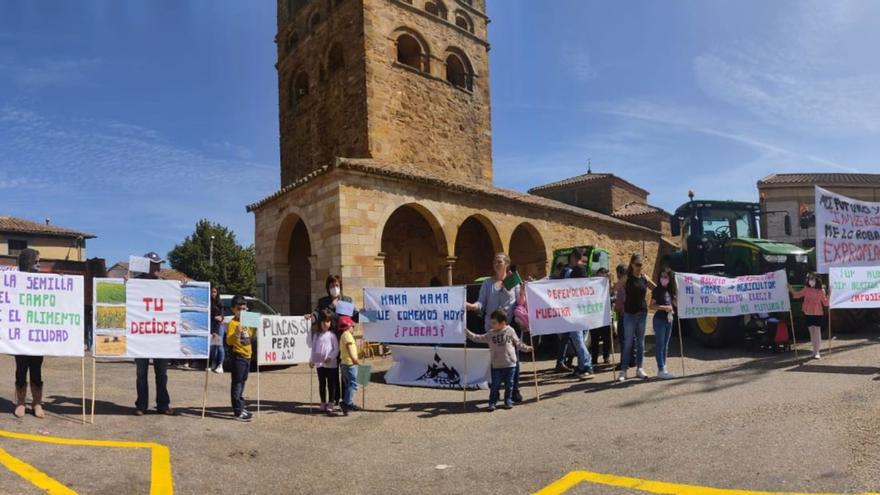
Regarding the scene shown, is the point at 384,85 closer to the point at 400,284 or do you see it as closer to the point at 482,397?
the point at 400,284

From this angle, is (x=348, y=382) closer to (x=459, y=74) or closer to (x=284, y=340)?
(x=284, y=340)

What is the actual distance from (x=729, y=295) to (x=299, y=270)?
12722 millimetres

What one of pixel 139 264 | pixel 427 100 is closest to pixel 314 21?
pixel 427 100

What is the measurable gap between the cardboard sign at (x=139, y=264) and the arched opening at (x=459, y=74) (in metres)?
16.1

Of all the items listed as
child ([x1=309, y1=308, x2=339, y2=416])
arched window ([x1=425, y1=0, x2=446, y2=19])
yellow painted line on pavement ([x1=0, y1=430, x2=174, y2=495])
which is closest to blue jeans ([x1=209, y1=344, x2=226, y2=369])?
child ([x1=309, y1=308, x2=339, y2=416])

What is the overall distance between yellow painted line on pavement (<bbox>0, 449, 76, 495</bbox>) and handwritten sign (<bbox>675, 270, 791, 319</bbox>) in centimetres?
789

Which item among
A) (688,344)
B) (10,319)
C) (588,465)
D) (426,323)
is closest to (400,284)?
(688,344)

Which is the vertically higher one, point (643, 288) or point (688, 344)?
point (643, 288)

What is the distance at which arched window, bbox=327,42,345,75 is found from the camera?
63.5ft

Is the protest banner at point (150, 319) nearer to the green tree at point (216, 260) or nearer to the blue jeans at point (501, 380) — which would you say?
the blue jeans at point (501, 380)

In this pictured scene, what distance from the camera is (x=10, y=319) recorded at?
226 inches

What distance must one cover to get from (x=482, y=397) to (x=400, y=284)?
10.8m

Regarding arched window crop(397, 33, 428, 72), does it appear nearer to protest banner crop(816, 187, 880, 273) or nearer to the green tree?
protest banner crop(816, 187, 880, 273)

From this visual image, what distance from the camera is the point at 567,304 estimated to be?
25.1 ft
